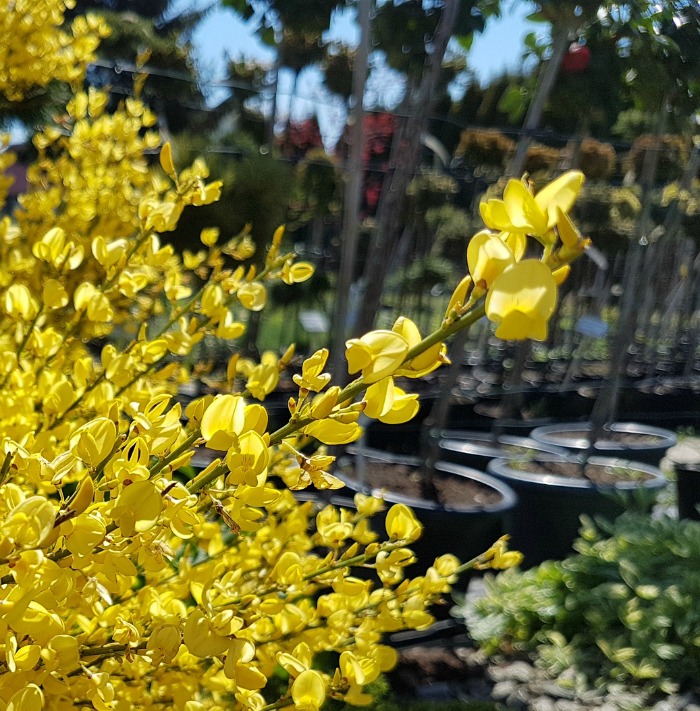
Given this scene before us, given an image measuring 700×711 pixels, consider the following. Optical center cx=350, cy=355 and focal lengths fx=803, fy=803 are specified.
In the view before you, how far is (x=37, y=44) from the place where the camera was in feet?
5.51

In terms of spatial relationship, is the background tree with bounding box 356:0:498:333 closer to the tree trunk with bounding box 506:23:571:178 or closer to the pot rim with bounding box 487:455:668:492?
the tree trunk with bounding box 506:23:571:178

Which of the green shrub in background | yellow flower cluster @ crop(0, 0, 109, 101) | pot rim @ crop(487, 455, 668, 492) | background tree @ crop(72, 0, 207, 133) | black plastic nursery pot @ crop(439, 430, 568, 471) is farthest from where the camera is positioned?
background tree @ crop(72, 0, 207, 133)

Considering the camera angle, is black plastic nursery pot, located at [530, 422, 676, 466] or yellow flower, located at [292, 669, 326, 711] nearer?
yellow flower, located at [292, 669, 326, 711]

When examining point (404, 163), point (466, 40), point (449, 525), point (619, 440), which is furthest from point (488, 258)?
point (619, 440)

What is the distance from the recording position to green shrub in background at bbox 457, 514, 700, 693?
2.43m

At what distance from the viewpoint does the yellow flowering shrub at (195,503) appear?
0.45 metres

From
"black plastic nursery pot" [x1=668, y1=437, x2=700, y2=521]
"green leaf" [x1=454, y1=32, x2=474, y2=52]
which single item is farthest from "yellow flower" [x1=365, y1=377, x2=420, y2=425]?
"black plastic nursery pot" [x1=668, y1=437, x2=700, y2=521]

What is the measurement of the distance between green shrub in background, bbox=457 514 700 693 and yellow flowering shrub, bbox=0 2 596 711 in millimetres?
1800

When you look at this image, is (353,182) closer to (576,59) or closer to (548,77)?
(548,77)

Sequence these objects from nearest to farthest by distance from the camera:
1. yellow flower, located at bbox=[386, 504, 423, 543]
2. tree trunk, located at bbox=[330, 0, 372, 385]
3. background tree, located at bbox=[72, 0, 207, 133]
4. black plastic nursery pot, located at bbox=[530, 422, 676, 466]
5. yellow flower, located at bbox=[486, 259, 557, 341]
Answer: yellow flower, located at bbox=[486, 259, 557, 341] → yellow flower, located at bbox=[386, 504, 423, 543] → tree trunk, located at bbox=[330, 0, 372, 385] → black plastic nursery pot, located at bbox=[530, 422, 676, 466] → background tree, located at bbox=[72, 0, 207, 133]

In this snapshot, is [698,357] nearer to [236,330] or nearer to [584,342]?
[584,342]

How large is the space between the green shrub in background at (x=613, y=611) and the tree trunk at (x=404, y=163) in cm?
110

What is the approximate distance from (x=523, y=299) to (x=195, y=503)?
292 millimetres

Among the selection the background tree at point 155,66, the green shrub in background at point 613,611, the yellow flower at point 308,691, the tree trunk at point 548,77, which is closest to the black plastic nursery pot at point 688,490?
the green shrub in background at point 613,611
